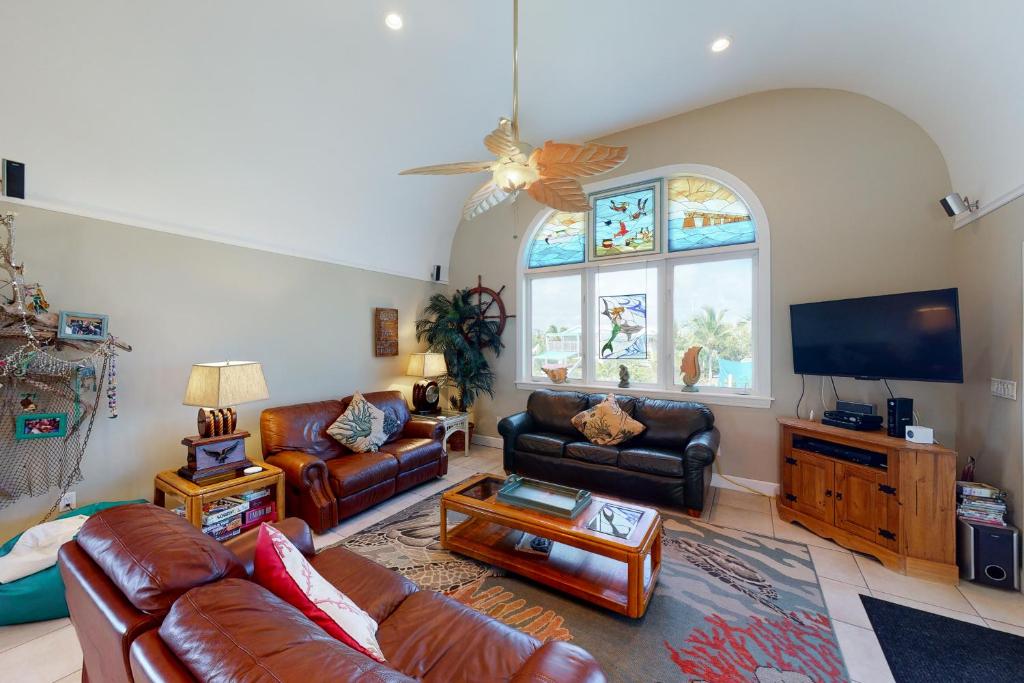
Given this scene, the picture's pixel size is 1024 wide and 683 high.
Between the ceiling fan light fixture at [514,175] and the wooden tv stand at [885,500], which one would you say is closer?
the ceiling fan light fixture at [514,175]

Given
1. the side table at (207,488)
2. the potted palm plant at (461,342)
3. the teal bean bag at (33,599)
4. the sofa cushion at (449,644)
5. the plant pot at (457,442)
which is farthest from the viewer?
the potted palm plant at (461,342)

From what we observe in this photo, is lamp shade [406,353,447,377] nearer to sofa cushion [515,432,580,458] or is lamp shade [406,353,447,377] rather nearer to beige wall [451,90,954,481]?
sofa cushion [515,432,580,458]

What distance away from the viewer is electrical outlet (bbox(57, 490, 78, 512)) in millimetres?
2533

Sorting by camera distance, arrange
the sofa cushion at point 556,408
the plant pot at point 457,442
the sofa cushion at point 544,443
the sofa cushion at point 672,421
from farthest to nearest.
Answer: the plant pot at point 457,442, the sofa cushion at point 556,408, the sofa cushion at point 544,443, the sofa cushion at point 672,421

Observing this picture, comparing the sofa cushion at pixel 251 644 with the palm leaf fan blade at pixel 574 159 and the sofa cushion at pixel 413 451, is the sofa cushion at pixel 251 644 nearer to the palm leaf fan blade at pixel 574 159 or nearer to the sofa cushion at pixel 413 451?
the palm leaf fan blade at pixel 574 159

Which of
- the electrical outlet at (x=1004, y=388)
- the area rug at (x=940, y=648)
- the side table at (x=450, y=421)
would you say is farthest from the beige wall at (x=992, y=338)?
the side table at (x=450, y=421)

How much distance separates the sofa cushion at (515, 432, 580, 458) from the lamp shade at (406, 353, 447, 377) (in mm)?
1426

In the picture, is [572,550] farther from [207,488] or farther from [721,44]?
[721,44]

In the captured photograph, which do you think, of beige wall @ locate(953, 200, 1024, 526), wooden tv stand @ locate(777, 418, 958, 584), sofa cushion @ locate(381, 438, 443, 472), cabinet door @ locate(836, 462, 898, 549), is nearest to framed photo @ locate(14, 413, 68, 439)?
sofa cushion @ locate(381, 438, 443, 472)

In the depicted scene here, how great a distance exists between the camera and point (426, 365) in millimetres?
4711

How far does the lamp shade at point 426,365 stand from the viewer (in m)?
4.71

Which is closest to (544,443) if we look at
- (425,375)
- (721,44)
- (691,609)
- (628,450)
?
(628,450)

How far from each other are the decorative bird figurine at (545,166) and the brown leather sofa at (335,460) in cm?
239

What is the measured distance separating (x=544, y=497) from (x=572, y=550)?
1.27ft
